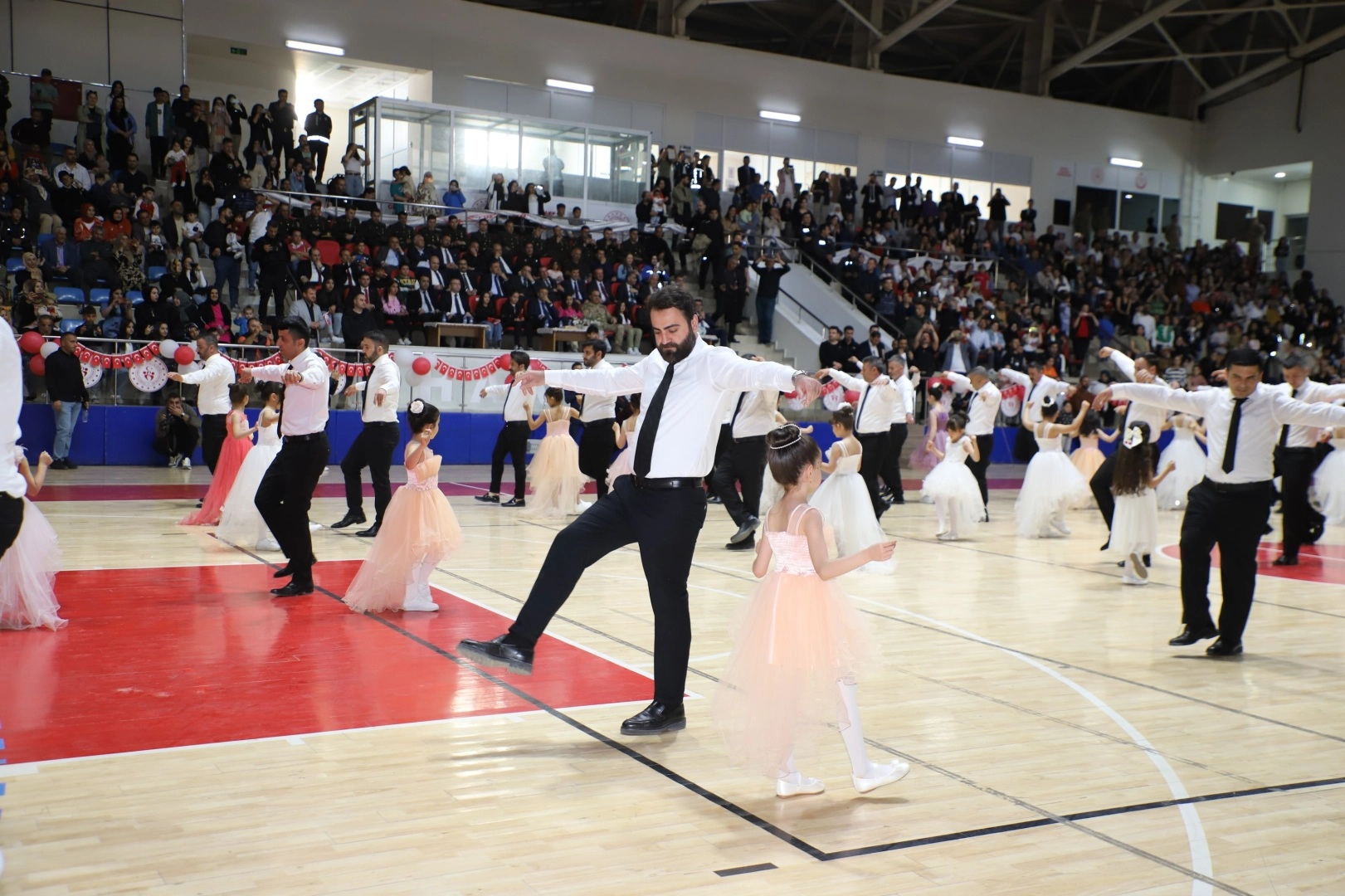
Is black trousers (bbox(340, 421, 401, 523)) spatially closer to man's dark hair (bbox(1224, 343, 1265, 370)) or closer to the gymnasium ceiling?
man's dark hair (bbox(1224, 343, 1265, 370))

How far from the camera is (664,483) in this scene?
4.48 m

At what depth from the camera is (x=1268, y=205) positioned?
34.0 meters

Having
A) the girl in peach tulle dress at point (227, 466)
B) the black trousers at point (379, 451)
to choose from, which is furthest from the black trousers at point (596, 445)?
the girl in peach tulle dress at point (227, 466)

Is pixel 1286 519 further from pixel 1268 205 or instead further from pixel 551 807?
pixel 1268 205

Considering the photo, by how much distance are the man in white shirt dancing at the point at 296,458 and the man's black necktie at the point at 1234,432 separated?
5.28 m

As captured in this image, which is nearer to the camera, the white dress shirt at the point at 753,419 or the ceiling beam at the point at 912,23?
the white dress shirt at the point at 753,419

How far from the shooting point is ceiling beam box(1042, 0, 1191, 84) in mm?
26370

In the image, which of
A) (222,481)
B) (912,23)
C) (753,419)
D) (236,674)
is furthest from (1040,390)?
(912,23)

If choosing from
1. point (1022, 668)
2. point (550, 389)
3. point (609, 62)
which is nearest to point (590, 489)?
point (550, 389)

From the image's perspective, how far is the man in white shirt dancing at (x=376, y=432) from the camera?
940 centimetres

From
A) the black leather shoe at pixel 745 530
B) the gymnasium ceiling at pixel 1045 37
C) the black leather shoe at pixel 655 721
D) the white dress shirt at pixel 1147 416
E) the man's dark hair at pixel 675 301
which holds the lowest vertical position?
the black leather shoe at pixel 745 530

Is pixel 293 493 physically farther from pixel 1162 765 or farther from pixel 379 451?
pixel 1162 765

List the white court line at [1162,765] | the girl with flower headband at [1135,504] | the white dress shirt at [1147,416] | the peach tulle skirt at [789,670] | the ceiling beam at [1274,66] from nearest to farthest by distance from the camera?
the white court line at [1162,765], the peach tulle skirt at [789,670], the girl with flower headband at [1135,504], the white dress shirt at [1147,416], the ceiling beam at [1274,66]

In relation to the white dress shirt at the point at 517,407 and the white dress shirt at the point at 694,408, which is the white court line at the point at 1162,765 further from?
the white dress shirt at the point at 517,407
